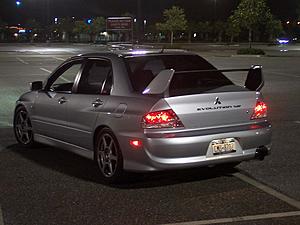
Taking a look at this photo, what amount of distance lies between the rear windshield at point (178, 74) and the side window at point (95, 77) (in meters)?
0.32

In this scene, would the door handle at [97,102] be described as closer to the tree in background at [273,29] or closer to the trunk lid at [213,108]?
the trunk lid at [213,108]

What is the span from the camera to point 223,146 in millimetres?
5605

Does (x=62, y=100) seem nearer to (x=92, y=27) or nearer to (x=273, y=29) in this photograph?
(x=273, y=29)

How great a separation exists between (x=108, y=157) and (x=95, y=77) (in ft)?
4.12

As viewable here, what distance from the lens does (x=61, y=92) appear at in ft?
22.7

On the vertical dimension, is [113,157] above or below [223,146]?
below

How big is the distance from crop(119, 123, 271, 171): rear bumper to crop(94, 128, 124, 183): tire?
127 millimetres

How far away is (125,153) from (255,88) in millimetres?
1837

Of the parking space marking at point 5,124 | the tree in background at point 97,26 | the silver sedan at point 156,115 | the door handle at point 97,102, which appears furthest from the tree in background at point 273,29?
the door handle at point 97,102

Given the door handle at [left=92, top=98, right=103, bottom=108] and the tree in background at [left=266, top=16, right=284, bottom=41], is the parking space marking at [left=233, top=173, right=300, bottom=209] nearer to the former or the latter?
the door handle at [left=92, top=98, right=103, bottom=108]

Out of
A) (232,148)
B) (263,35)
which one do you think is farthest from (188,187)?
(263,35)

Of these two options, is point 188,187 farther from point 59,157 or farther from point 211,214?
point 59,157

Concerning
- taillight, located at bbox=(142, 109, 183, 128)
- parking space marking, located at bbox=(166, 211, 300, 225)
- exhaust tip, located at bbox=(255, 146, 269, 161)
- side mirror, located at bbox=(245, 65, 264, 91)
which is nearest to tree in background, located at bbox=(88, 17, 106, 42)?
side mirror, located at bbox=(245, 65, 264, 91)

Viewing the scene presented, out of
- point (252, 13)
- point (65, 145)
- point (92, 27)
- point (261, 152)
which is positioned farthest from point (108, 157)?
point (92, 27)
